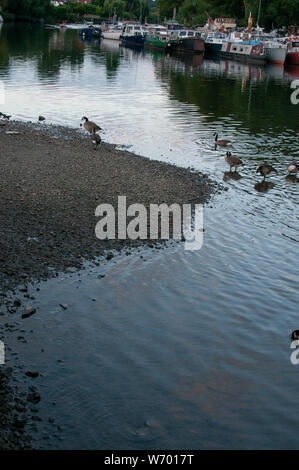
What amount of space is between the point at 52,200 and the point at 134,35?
99241mm

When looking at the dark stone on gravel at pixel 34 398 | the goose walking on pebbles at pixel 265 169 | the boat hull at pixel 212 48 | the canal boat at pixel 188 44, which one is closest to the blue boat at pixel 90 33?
the canal boat at pixel 188 44

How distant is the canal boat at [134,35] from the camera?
106 m

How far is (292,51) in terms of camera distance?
8300 cm

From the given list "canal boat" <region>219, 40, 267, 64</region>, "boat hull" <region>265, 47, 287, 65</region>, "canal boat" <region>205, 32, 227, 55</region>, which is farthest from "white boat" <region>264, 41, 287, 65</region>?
"canal boat" <region>205, 32, 227, 55</region>

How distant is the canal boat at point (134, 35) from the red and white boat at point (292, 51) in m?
32.2

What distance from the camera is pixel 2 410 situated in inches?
298

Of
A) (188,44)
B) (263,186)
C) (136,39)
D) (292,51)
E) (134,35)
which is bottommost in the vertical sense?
(263,186)

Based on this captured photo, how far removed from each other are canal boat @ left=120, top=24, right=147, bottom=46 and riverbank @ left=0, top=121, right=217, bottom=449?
87.6 m

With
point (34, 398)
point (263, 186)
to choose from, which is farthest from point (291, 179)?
point (34, 398)

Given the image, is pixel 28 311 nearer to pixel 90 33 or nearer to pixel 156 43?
pixel 156 43

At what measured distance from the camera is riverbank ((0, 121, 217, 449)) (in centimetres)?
1016

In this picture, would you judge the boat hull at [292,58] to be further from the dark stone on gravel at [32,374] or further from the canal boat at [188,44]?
the dark stone on gravel at [32,374]

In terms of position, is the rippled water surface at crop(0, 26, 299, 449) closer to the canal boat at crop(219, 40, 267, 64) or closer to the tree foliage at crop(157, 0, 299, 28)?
Answer: the canal boat at crop(219, 40, 267, 64)

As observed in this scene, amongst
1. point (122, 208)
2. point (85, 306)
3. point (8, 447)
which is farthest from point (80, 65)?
point (8, 447)
